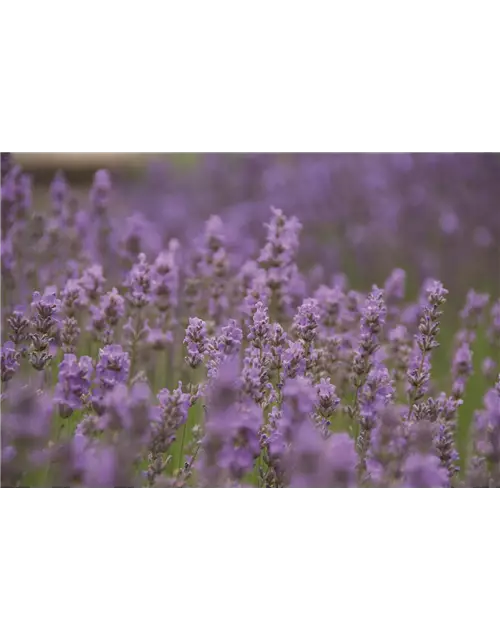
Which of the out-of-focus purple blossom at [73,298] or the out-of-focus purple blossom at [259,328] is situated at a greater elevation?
the out-of-focus purple blossom at [73,298]

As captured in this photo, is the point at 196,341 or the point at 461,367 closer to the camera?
the point at 196,341

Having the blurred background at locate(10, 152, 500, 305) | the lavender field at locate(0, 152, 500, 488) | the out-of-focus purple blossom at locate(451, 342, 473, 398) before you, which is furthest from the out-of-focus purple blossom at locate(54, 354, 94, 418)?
the out-of-focus purple blossom at locate(451, 342, 473, 398)

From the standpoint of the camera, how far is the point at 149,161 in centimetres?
288

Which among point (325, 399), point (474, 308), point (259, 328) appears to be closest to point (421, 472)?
point (325, 399)

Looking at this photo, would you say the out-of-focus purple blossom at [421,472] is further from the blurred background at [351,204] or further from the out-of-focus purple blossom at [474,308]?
the blurred background at [351,204]

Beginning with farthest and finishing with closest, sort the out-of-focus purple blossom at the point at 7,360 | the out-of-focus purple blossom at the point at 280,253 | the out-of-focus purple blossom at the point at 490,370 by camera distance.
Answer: the out-of-focus purple blossom at the point at 490,370 < the out-of-focus purple blossom at the point at 280,253 < the out-of-focus purple blossom at the point at 7,360

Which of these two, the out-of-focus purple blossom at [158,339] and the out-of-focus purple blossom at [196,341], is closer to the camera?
the out-of-focus purple blossom at [196,341]

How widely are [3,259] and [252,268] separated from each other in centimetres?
81

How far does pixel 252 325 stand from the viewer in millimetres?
2412

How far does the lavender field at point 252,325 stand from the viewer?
7.59 feet

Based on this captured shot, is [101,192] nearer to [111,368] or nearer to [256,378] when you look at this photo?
[111,368]

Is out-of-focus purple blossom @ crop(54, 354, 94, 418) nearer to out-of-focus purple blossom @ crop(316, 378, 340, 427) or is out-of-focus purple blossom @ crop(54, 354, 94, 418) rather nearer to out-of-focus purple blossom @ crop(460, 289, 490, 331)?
out-of-focus purple blossom @ crop(316, 378, 340, 427)

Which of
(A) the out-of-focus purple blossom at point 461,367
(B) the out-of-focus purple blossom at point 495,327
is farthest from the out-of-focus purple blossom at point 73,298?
(B) the out-of-focus purple blossom at point 495,327
